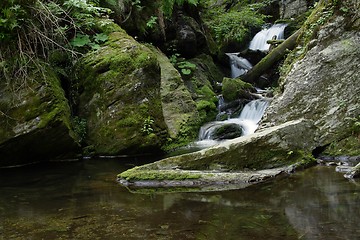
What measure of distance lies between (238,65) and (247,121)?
6.08m

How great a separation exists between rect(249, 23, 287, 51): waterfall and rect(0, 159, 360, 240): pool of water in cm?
1321

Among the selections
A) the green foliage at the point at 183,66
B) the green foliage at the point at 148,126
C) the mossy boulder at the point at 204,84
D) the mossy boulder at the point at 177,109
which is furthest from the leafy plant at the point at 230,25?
the green foliage at the point at 148,126

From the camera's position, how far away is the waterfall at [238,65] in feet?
55.1

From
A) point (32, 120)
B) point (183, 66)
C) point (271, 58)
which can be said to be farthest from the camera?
point (183, 66)

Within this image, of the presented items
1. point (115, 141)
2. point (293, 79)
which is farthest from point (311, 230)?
point (115, 141)

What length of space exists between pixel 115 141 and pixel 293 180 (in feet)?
15.0

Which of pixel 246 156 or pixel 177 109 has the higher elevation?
pixel 177 109

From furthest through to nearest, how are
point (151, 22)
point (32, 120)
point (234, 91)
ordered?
1. point (151, 22)
2. point (234, 91)
3. point (32, 120)

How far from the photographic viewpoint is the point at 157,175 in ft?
20.2

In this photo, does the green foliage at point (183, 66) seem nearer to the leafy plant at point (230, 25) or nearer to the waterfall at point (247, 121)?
the waterfall at point (247, 121)

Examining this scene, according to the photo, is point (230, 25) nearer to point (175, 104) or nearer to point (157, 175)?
point (175, 104)

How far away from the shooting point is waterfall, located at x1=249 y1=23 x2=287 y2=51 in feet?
61.5

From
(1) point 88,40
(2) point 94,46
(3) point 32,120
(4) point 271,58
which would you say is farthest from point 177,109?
(4) point 271,58

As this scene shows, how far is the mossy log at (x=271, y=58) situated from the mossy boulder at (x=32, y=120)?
7972mm
